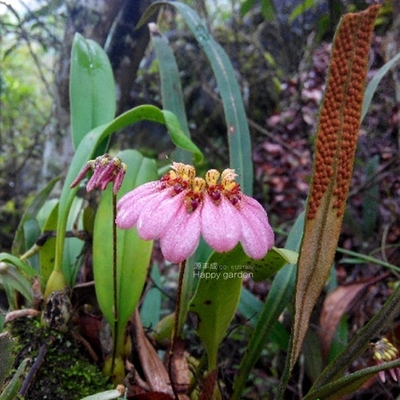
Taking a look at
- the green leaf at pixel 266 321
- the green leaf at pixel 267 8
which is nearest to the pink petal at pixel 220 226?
the green leaf at pixel 266 321

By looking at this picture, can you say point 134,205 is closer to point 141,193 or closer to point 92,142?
point 141,193

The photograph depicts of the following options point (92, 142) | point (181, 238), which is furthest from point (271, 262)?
point (92, 142)

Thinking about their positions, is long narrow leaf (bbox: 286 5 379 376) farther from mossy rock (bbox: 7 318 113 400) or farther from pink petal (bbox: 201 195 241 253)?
mossy rock (bbox: 7 318 113 400)

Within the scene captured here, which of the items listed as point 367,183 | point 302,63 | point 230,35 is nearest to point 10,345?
point 367,183

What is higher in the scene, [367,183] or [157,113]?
[157,113]

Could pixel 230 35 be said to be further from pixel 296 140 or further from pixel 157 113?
pixel 157 113

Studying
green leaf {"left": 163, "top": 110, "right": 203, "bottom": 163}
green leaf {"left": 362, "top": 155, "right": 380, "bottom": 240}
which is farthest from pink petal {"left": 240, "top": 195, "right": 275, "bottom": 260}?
green leaf {"left": 362, "top": 155, "right": 380, "bottom": 240}
